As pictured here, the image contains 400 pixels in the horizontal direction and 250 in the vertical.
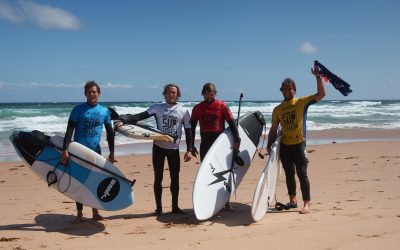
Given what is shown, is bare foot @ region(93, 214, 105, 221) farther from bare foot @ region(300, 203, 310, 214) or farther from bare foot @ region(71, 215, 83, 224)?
bare foot @ region(300, 203, 310, 214)

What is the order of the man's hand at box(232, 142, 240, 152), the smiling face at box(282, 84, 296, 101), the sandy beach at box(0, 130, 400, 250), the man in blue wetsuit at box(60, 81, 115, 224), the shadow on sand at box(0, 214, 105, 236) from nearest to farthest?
the sandy beach at box(0, 130, 400, 250) → the shadow on sand at box(0, 214, 105, 236) → the man in blue wetsuit at box(60, 81, 115, 224) → the smiling face at box(282, 84, 296, 101) → the man's hand at box(232, 142, 240, 152)

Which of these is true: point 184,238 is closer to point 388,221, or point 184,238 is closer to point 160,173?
point 160,173

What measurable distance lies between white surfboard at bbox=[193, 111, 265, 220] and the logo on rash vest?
87cm

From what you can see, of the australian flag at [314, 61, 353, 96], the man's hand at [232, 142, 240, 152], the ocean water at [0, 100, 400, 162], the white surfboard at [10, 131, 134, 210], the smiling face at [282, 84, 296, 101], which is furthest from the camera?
the ocean water at [0, 100, 400, 162]

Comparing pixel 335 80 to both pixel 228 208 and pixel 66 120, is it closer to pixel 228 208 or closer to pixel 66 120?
pixel 228 208

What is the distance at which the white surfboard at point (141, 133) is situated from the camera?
15.3 feet

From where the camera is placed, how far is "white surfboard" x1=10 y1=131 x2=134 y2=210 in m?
4.46

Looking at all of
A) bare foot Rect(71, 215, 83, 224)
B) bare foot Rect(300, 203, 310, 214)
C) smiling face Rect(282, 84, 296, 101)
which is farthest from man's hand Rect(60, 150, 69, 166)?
bare foot Rect(300, 203, 310, 214)

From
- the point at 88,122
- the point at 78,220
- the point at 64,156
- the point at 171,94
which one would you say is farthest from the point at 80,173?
the point at 171,94

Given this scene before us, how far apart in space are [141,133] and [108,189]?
2.54 ft

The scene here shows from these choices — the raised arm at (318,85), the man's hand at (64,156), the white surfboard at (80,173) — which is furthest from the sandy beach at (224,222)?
the raised arm at (318,85)

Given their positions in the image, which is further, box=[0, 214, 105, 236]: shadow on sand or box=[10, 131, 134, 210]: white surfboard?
box=[10, 131, 134, 210]: white surfboard

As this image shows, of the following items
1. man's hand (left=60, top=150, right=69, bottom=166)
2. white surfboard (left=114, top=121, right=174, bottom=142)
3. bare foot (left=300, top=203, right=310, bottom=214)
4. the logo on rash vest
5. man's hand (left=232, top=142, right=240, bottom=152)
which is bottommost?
bare foot (left=300, top=203, right=310, bottom=214)

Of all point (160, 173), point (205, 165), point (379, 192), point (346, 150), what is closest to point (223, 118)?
point (205, 165)
